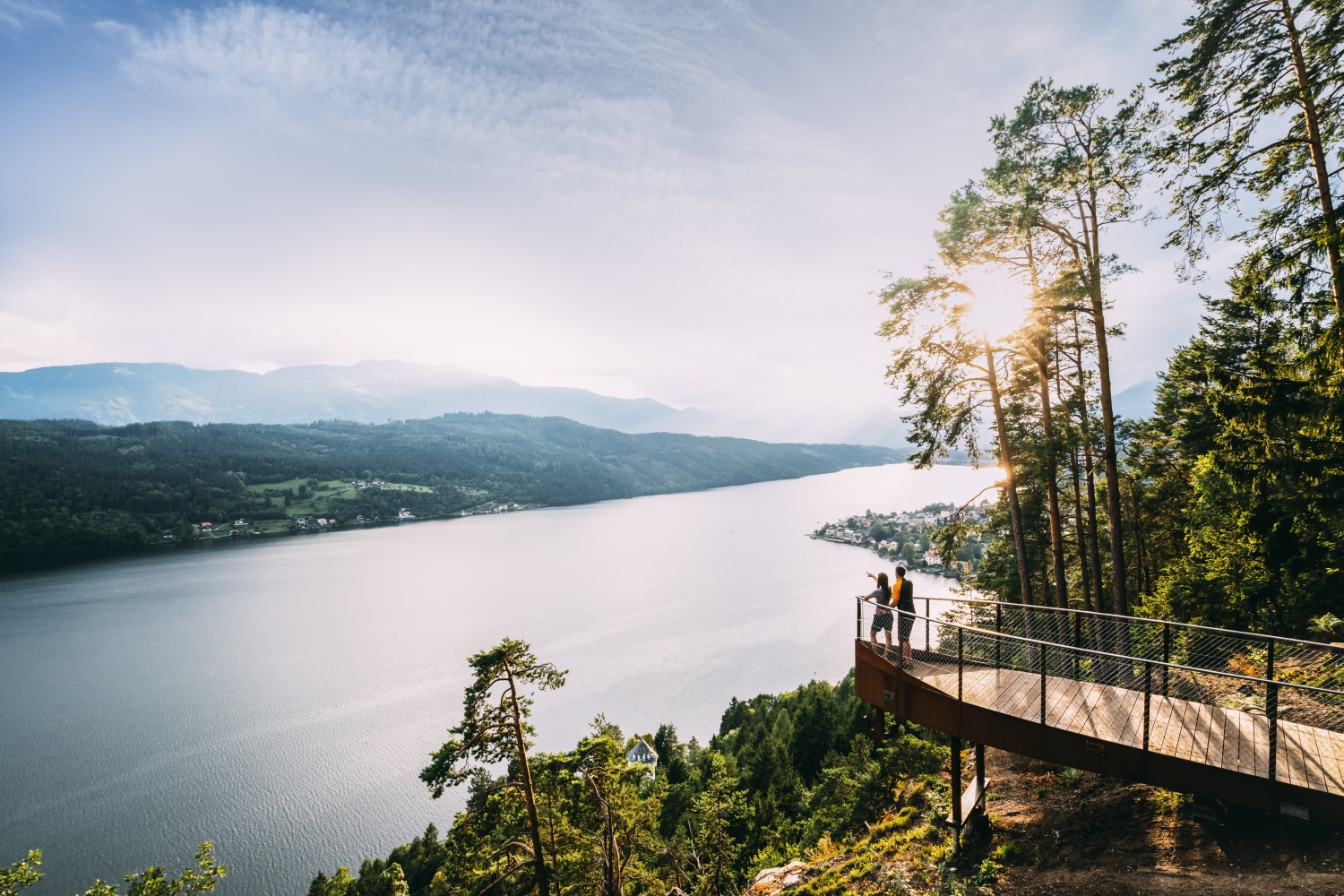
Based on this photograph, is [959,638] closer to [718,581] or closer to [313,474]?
[718,581]

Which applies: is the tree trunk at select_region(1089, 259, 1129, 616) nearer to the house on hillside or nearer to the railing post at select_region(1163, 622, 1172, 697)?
the railing post at select_region(1163, 622, 1172, 697)

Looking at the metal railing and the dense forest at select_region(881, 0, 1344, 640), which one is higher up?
the dense forest at select_region(881, 0, 1344, 640)

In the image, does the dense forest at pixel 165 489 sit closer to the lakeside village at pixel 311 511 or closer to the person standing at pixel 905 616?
the lakeside village at pixel 311 511

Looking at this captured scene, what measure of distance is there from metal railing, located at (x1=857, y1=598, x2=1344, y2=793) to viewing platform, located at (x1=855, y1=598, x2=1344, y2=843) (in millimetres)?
19

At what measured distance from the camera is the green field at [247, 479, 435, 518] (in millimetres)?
145750

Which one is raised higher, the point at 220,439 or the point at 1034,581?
the point at 220,439

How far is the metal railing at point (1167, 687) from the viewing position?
19.3 feet

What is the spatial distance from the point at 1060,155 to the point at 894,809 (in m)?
15.1

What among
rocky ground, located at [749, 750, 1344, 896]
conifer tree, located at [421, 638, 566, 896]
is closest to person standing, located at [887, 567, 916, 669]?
rocky ground, located at [749, 750, 1344, 896]

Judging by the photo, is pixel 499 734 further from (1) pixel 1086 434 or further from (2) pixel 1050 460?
(2) pixel 1050 460

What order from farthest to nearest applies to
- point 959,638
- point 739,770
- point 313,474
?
point 313,474
point 739,770
point 959,638

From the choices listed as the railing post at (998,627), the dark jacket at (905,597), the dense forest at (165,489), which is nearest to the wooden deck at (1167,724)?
the railing post at (998,627)

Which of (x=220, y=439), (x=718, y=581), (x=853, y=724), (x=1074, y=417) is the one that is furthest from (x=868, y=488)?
(x=220, y=439)

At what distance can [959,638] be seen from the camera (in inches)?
301
